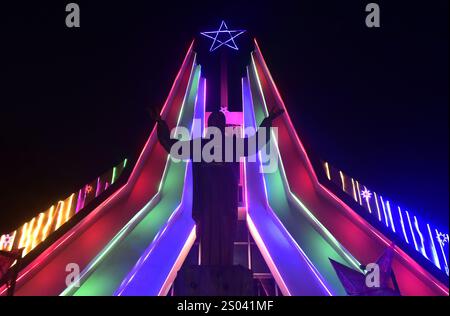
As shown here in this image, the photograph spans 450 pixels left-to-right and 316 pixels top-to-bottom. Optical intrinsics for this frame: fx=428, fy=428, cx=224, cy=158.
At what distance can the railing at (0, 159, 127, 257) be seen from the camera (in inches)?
268

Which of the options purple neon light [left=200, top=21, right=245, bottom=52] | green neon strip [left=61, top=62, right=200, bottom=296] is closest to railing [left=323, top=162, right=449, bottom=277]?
green neon strip [left=61, top=62, right=200, bottom=296]

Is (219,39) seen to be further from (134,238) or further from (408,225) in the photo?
(408,225)

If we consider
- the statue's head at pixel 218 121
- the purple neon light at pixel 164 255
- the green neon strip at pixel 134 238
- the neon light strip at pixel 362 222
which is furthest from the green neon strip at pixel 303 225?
the statue's head at pixel 218 121

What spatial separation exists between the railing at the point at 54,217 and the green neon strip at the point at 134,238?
0.76m

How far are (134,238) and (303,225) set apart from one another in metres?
2.77

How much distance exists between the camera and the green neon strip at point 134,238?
6227 millimetres

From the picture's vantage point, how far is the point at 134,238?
6.92 metres

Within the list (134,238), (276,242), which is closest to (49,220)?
(134,238)

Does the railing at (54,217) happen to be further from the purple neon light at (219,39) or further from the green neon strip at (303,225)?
the purple neon light at (219,39)

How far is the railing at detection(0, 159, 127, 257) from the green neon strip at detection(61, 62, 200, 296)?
76 centimetres

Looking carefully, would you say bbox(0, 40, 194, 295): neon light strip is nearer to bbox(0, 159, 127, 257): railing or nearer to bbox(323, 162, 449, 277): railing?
bbox(0, 159, 127, 257): railing
